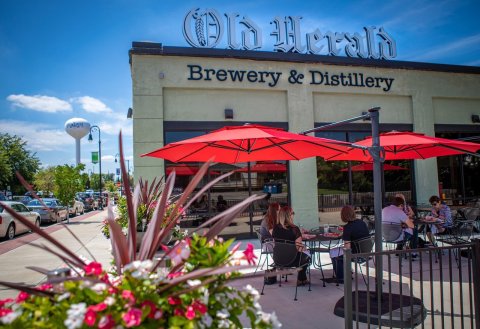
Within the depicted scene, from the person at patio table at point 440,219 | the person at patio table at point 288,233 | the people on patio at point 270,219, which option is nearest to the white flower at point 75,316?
the person at patio table at point 288,233

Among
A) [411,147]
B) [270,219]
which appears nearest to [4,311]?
[270,219]

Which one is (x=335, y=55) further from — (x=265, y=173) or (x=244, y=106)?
(x=265, y=173)

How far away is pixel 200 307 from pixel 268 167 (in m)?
8.71

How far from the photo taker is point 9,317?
141 cm

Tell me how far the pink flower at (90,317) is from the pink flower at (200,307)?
0.41m

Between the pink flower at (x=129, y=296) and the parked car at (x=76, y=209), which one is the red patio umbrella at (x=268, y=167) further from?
the parked car at (x=76, y=209)

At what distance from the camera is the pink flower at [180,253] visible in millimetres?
1553

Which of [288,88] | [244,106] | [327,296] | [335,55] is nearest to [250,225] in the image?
[244,106]

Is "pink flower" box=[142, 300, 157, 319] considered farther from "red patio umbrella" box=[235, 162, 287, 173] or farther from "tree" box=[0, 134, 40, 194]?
"tree" box=[0, 134, 40, 194]

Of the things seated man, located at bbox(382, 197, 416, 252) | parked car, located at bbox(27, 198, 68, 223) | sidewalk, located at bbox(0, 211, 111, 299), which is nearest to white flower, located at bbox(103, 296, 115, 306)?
sidewalk, located at bbox(0, 211, 111, 299)

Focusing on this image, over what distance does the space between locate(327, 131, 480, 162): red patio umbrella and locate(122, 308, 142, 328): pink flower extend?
5372 mm

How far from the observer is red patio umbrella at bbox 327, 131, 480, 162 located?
18.8 ft

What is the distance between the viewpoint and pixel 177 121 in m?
9.63

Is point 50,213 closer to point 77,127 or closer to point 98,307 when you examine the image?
point 98,307
